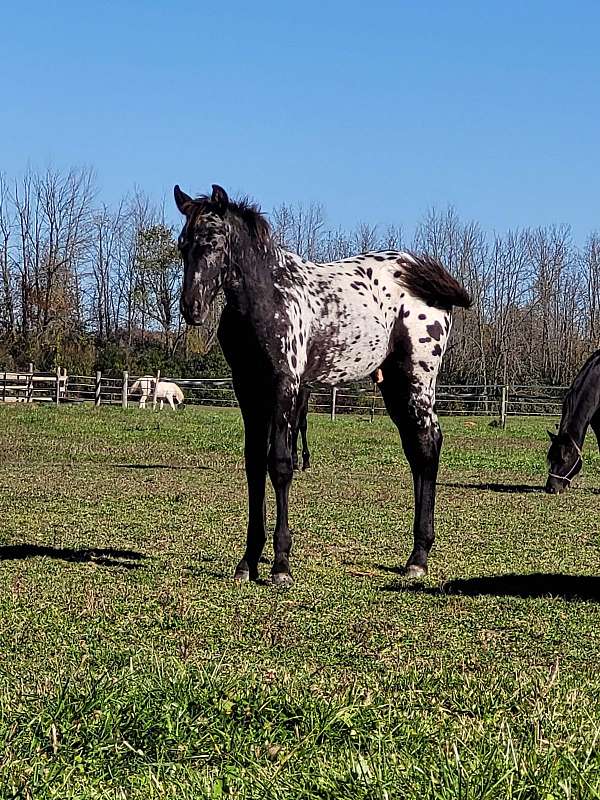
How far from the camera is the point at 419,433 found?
8.37 m

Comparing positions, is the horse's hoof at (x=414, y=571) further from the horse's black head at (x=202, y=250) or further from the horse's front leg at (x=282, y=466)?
the horse's black head at (x=202, y=250)

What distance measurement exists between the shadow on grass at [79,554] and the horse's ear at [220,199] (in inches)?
99.5

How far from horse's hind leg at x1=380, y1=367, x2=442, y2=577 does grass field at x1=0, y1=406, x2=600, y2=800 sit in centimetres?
39

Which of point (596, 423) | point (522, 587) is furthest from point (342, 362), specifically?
point (596, 423)

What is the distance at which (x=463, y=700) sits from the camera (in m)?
4.24

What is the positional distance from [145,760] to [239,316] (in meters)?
4.36

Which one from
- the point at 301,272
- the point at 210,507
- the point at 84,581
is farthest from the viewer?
the point at 210,507

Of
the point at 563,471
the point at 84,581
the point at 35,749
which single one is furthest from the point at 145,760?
the point at 563,471

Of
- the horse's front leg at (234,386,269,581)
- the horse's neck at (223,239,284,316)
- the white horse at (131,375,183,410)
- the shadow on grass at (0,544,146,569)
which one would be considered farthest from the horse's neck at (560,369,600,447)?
the white horse at (131,375,183,410)

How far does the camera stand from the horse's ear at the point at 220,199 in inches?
295

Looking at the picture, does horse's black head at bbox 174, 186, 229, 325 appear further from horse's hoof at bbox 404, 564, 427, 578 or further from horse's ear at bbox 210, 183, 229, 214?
horse's hoof at bbox 404, 564, 427, 578

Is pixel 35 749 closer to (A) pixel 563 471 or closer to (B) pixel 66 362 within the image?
(A) pixel 563 471

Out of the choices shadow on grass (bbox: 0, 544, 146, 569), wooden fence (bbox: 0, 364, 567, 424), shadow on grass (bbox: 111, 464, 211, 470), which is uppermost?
wooden fence (bbox: 0, 364, 567, 424)

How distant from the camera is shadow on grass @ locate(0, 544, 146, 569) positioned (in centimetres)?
793
